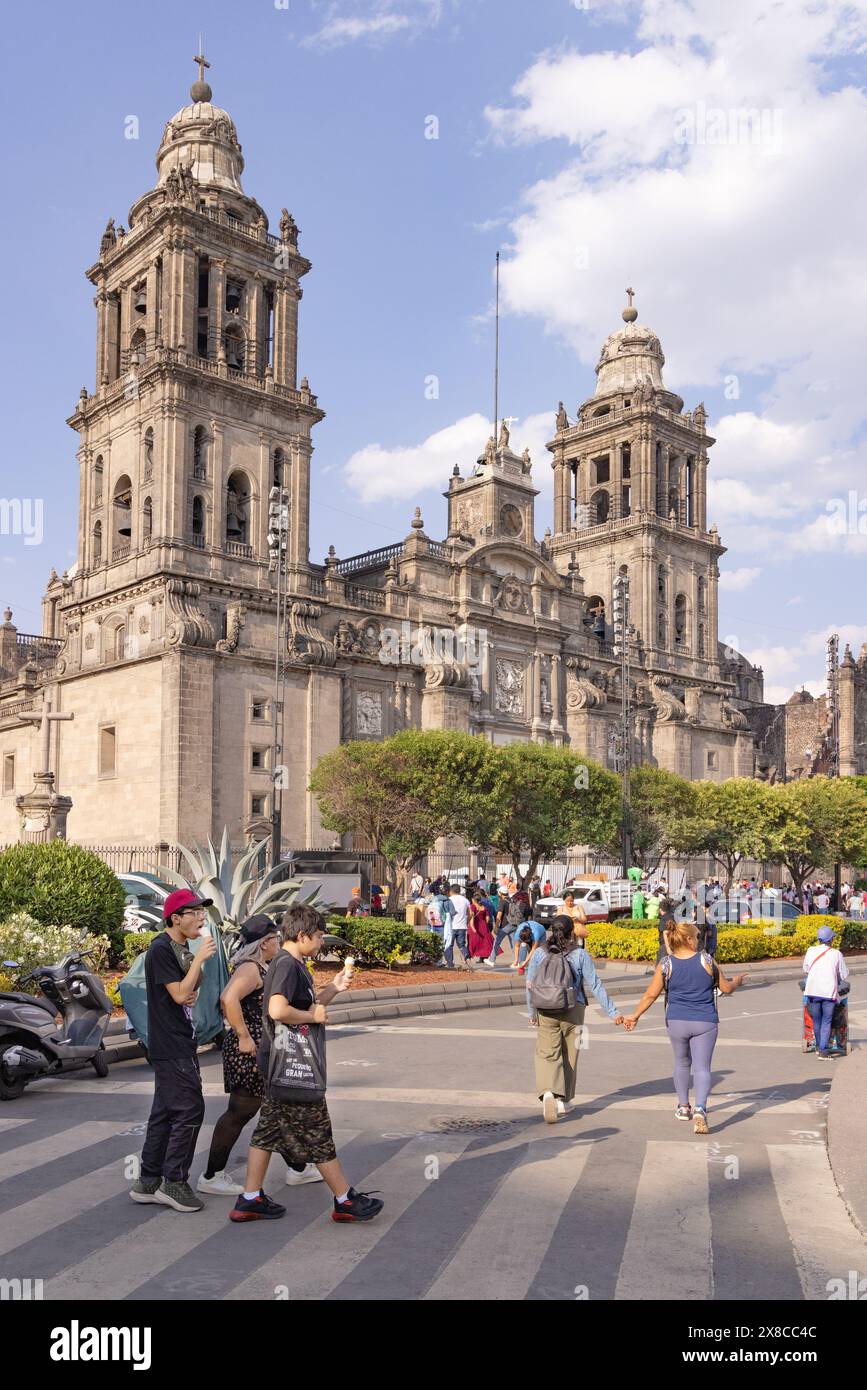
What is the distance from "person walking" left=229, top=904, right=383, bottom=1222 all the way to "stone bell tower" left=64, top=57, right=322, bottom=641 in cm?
3459

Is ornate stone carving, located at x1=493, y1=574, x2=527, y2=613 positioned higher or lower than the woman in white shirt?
higher

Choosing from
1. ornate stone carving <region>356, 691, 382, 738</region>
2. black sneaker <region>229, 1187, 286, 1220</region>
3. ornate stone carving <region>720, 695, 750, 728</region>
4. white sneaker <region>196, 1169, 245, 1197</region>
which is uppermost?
ornate stone carving <region>720, 695, 750, 728</region>

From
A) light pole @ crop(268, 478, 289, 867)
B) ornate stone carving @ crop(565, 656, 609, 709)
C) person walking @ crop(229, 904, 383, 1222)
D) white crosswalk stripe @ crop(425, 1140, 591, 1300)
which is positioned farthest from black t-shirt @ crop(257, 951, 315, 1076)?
ornate stone carving @ crop(565, 656, 609, 709)

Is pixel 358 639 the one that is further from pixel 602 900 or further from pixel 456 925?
pixel 456 925

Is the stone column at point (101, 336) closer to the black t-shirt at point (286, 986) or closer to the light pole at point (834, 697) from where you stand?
the black t-shirt at point (286, 986)

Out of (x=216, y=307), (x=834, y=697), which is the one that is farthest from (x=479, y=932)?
(x=834, y=697)

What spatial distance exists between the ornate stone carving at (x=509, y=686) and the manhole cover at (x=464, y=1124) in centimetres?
4181

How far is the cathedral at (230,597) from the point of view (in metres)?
40.2

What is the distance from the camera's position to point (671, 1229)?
6.74m

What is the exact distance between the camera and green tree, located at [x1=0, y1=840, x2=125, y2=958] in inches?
693

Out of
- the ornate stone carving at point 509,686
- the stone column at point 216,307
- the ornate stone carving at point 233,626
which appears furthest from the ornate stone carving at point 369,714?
the stone column at point 216,307

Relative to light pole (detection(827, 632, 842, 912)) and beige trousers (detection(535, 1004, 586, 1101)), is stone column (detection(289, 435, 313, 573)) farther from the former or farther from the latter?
light pole (detection(827, 632, 842, 912))
